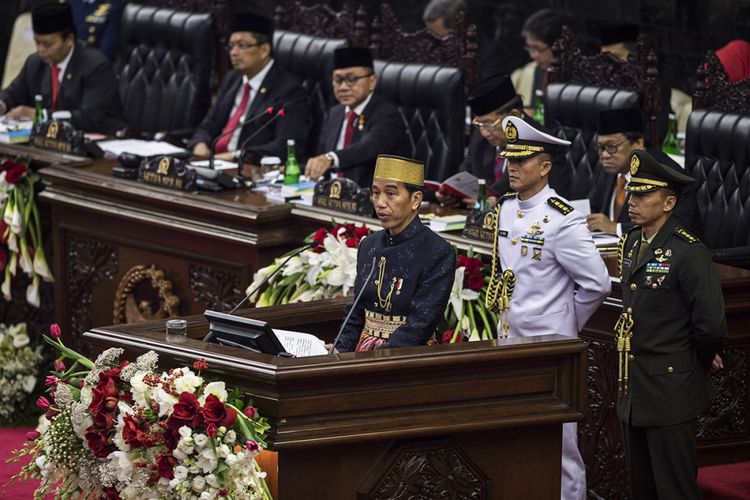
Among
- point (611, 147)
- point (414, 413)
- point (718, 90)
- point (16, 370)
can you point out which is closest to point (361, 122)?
point (611, 147)

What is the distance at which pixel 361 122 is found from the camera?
6.64m

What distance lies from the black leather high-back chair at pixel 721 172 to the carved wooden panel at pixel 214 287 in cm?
182

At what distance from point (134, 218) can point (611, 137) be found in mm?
2008

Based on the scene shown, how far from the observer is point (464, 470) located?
11.4 ft

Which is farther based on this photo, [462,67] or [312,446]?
[462,67]

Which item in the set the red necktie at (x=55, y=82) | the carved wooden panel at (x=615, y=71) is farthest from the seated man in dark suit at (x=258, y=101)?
the carved wooden panel at (x=615, y=71)

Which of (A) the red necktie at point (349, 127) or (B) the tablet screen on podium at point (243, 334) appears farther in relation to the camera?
(A) the red necktie at point (349, 127)

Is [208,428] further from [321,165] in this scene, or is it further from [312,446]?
[321,165]

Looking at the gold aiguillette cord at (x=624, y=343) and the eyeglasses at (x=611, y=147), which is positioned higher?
the eyeglasses at (x=611, y=147)

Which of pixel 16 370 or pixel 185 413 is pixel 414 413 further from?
pixel 16 370

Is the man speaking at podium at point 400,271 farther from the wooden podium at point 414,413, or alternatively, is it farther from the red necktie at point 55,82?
the red necktie at point 55,82

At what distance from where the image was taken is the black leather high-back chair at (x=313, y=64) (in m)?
7.37

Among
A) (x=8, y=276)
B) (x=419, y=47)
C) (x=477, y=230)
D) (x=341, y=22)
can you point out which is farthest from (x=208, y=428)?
(x=341, y=22)

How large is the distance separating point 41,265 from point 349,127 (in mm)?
1494
